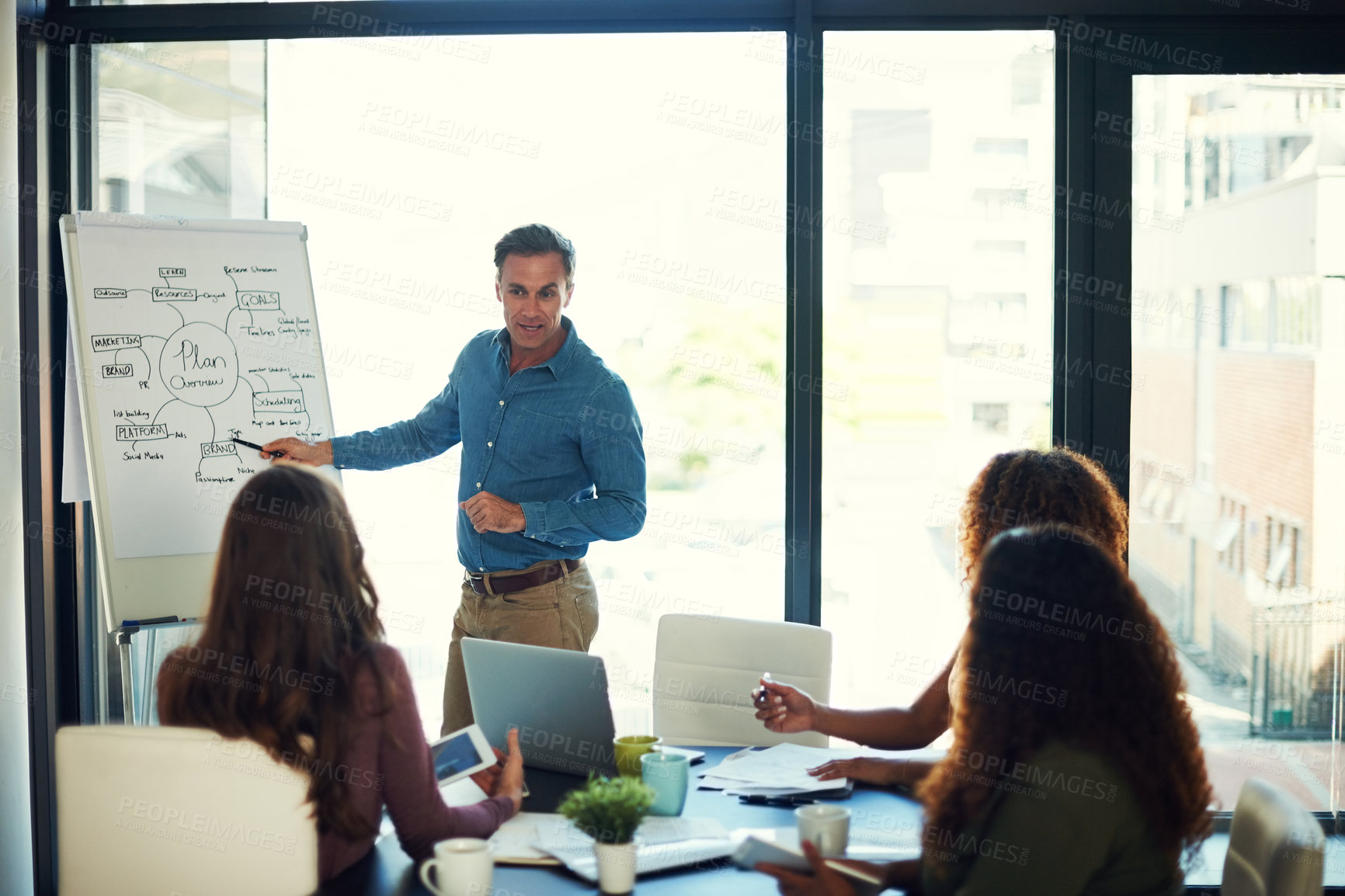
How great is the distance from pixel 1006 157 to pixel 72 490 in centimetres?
267

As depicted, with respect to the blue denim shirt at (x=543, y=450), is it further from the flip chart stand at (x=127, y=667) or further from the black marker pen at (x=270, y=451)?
the flip chart stand at (x=127, y=667)

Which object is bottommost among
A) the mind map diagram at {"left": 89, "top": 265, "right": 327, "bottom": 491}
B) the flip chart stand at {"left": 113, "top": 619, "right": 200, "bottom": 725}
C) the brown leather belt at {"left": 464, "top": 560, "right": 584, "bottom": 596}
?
the flip chart stand at {"left": 113, "top": 619, "right": 200, "bottom": 725}

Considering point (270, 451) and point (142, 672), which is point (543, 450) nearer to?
point (270, 451)

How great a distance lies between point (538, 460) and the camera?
2.74 meters

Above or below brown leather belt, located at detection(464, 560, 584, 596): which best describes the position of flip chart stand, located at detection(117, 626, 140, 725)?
below

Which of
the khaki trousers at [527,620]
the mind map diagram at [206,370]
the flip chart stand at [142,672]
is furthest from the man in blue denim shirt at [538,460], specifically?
the flip chart stand at [142,672]

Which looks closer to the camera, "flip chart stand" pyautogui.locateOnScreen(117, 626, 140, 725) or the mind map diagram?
"flip chart stand" pyautogui.locateOnScreen(117, 626, 140, 725)

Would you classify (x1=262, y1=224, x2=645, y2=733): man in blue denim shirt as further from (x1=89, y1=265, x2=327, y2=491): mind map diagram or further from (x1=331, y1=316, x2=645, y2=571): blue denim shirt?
(x1=89, y1=265, x2=327, y2=491): mind map diagram

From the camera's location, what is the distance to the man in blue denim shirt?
2.67 metres

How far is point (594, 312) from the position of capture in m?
3.13

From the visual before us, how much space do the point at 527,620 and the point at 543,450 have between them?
423mm

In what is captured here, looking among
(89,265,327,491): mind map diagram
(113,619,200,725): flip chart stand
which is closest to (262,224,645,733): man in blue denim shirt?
(89,265,327,491): mind map diagram

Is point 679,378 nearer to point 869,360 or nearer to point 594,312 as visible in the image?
point 594,312

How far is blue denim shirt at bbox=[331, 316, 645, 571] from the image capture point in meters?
2.65
